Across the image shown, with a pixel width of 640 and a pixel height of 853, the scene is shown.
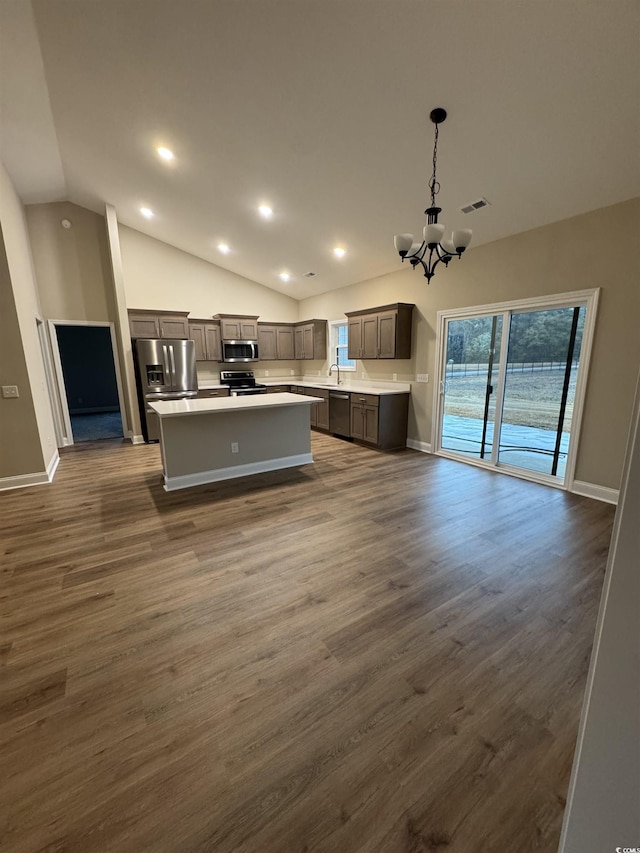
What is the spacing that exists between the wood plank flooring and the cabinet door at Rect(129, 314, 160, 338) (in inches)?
146

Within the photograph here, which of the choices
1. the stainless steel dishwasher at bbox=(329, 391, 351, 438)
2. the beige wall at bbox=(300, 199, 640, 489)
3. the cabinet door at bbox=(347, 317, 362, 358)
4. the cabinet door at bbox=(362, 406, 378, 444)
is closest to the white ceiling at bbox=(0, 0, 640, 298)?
the beige wall at bbox=(300, 199, 640, 489)

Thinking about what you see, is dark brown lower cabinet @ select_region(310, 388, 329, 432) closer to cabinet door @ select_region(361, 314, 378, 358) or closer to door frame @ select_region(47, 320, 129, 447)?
cabinet door @ select_region(361, 314, 378, 358)

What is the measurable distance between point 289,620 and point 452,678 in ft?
2.88

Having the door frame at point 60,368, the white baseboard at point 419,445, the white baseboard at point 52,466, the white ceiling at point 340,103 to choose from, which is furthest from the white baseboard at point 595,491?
the door frame at point 60,368

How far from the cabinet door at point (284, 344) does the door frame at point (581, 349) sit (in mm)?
3758

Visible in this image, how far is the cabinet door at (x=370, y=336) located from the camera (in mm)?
5477

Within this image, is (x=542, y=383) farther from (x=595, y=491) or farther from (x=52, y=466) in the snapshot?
(x=52, y=466)

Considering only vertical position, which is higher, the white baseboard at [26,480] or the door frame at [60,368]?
the door frame at [60,368]

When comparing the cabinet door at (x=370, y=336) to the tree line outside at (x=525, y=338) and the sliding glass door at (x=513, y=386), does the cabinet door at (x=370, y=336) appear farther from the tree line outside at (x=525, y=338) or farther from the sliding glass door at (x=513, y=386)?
the tree line outside at (x=525, y=338)

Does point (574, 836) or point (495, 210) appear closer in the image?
point (574, 836)

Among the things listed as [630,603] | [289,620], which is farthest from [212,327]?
[630,603]

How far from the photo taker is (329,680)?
5.22ft

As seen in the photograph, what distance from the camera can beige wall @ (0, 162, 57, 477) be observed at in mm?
3703

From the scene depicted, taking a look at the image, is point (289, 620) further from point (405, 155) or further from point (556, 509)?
point (405, 155)
